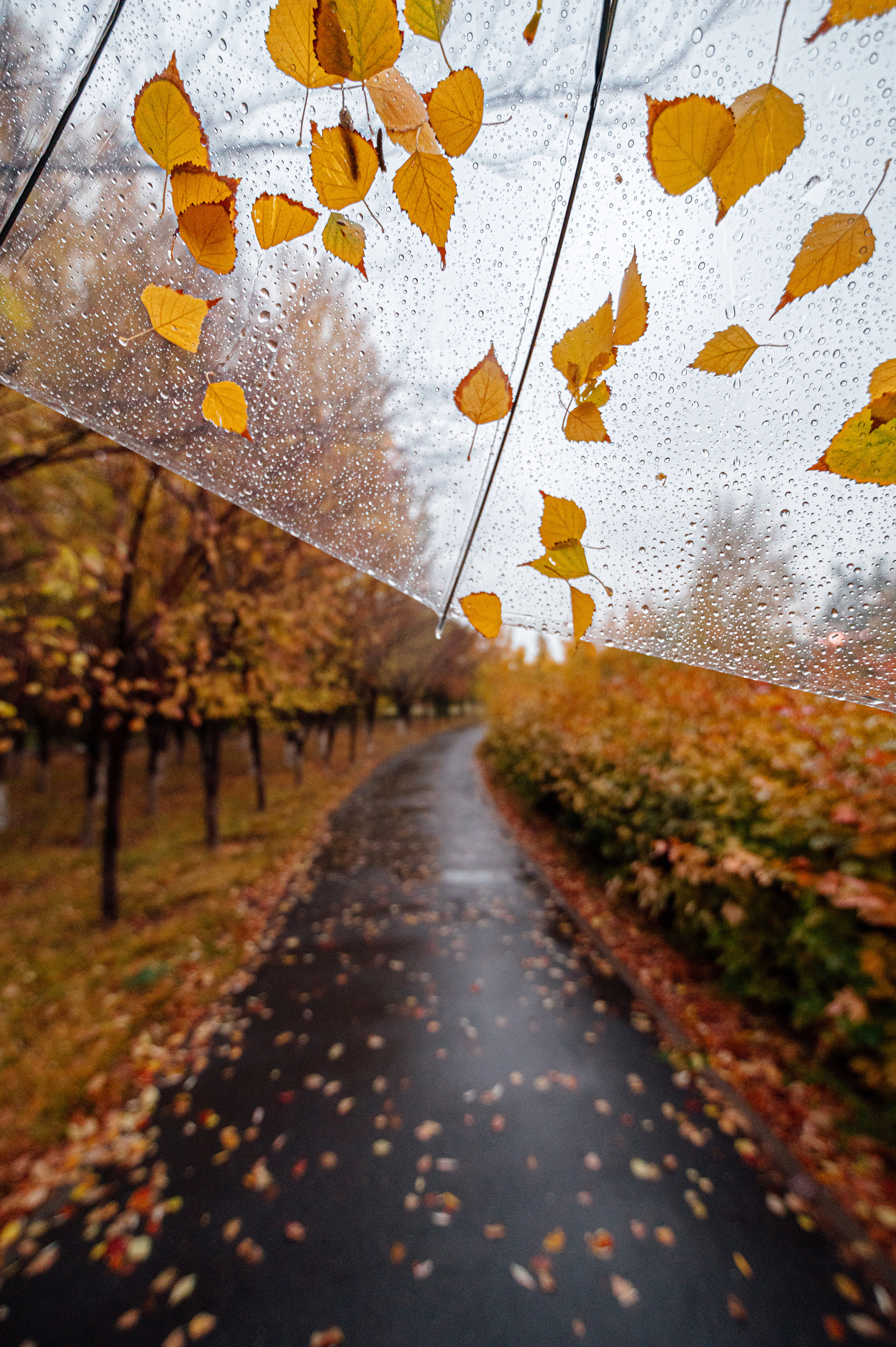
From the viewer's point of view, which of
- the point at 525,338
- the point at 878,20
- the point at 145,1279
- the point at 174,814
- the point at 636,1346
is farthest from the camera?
the point at 174,814

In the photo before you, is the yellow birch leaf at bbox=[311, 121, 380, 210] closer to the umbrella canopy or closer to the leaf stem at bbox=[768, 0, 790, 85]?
the umbrella canopy

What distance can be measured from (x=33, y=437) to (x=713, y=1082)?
745 centimetres

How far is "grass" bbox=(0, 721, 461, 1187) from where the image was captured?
391 cm

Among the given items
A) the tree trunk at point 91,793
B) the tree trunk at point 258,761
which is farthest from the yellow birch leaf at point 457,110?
the tree trunk at point 258,761

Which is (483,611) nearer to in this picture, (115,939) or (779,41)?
(779,41)

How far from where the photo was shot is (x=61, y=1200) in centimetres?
299

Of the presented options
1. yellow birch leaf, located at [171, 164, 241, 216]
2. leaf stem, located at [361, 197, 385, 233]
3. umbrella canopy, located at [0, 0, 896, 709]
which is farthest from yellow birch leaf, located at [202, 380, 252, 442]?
leaf stem, located at [361, 197, 385, 233]

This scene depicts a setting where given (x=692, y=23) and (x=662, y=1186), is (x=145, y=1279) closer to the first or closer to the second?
(x=662, y=1186)

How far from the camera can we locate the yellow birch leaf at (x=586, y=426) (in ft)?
2.54

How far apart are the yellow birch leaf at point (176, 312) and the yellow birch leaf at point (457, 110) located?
1.27ft

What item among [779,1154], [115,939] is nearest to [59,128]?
[779,1154]

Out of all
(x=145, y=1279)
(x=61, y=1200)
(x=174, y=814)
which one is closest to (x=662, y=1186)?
(x=145, y=1279)

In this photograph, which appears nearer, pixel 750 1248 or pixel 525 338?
pixel 525 338

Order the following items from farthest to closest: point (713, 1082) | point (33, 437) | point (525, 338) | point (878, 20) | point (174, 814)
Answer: point (174, 814)
point (33, 437)
point (713, 1082)
point (525, 338)
point (878, 20)
